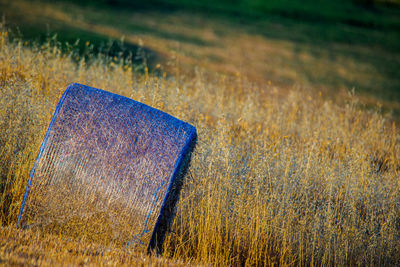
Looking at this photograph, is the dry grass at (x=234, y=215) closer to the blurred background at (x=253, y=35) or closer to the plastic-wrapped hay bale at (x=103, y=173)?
the plastic-wrapped hay bale at (x=103, y=173)

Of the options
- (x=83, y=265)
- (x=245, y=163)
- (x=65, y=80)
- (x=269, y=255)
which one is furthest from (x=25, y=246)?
(x=65, y=80)

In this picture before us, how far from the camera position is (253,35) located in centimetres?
2992

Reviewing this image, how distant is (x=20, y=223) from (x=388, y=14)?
143ft

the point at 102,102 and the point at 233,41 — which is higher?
the point at 233,41

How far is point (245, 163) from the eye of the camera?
5141 mm

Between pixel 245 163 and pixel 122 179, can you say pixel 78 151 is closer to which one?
pixel 122 179

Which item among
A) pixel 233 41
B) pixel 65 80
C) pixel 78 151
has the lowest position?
pixel 78 151

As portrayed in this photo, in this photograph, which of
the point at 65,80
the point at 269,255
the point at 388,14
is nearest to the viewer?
the point at 269,255

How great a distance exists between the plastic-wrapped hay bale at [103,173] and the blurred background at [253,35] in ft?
31.2

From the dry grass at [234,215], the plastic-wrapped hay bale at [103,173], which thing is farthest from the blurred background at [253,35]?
the plastic-wrapped hay bale at [103,173]

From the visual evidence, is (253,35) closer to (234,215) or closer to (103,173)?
(234,215)

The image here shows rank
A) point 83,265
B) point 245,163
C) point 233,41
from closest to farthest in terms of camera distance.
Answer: point 83,265 < point 245,163 < point 233,41

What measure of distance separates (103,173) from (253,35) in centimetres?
2822

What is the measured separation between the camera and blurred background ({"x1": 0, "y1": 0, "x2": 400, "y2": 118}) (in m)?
16.8
